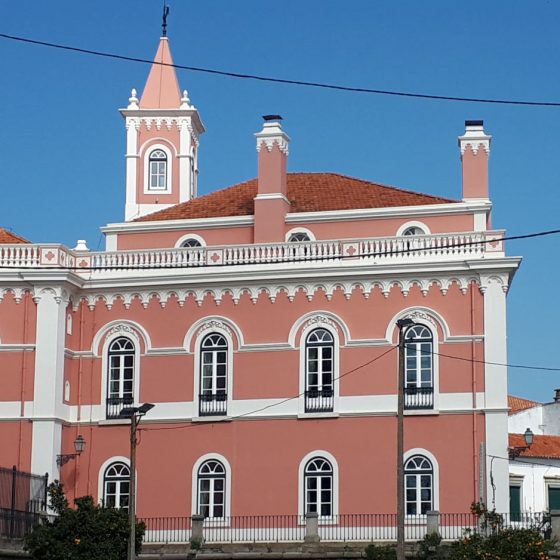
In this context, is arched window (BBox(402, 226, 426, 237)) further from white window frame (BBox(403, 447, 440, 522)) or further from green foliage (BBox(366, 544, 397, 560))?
green foliage (BBox(366, 544, 397, 560))

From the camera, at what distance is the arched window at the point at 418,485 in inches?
1421

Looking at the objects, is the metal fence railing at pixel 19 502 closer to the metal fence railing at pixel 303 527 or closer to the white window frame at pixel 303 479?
the metal fence railing at pixel 303 527

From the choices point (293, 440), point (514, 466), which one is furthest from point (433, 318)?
point (514, 466)

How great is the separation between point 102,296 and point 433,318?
9131 mm

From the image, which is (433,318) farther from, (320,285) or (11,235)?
(11,235)

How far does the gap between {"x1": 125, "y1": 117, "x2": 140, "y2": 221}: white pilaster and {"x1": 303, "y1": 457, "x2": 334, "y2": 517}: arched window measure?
1336cm

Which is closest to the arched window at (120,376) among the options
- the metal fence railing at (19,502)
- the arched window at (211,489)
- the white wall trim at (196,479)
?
the white wall trim at (196,479)

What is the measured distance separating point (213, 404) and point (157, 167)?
12.8 meters

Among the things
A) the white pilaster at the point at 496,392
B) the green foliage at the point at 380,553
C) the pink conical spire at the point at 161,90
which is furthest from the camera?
the pink conical spire at the point at 161,90

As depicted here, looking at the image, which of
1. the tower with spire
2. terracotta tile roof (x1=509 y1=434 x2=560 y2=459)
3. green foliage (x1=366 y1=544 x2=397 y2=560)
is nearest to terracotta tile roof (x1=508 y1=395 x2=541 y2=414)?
terracotta tile roof (x1=509 y1=434 x2=560 y2=459)

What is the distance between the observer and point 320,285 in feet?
124

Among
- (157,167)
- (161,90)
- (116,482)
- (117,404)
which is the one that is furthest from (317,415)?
(161,90)

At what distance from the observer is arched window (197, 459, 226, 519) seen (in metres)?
37.4

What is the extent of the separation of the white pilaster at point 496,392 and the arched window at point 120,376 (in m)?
9.61
